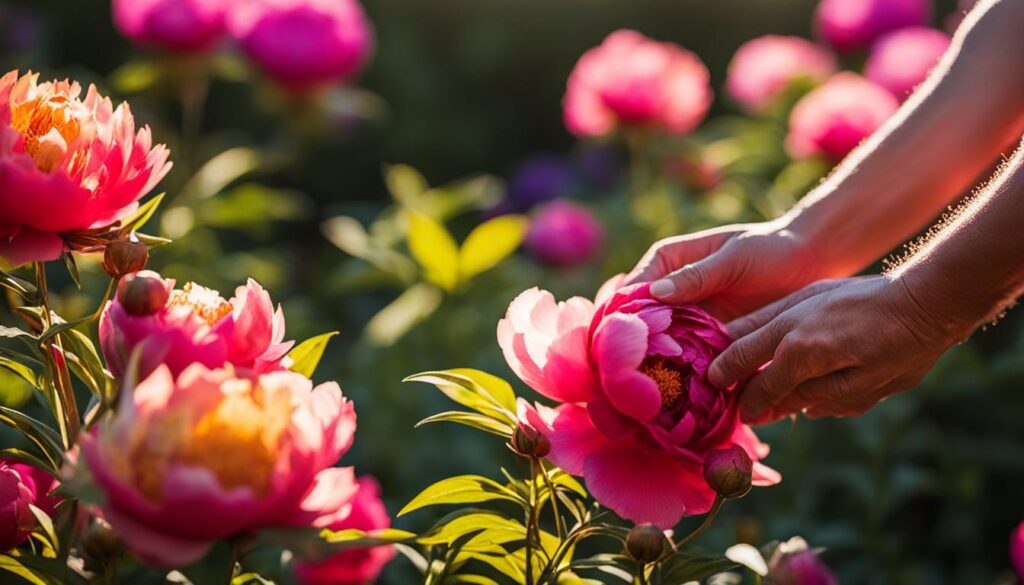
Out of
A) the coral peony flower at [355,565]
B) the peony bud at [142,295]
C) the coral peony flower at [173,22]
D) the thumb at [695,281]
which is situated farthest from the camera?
the coral peony flower at [173,22]

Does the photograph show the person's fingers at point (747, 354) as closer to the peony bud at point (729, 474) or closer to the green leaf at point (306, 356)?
the peony bud at point (729, 474)

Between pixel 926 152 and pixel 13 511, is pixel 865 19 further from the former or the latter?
pixel 13 511

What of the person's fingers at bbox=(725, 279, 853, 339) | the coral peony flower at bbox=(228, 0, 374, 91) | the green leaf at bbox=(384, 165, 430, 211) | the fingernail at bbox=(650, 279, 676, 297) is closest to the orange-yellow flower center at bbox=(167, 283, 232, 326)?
the fingernail at bbox=(650, 279, 676, 297)

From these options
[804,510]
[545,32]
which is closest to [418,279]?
[804,510]

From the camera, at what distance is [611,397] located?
0.81 meters

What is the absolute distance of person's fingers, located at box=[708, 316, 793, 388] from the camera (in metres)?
0.86

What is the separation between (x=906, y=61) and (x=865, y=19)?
0.36 m

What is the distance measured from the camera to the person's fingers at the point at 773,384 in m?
0.91

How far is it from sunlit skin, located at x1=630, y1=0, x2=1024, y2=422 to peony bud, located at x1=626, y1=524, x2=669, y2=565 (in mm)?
170

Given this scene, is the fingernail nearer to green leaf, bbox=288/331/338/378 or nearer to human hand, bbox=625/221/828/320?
human hand, bbox=625/221/828/320

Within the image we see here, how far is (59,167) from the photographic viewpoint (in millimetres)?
720

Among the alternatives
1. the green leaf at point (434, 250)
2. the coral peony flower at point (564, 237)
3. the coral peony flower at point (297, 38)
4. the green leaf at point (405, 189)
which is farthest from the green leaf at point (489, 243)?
the coral peony flower at point (297, 38)

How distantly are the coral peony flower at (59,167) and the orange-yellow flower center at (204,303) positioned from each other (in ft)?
0.25

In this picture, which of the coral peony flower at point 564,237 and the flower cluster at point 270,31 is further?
the coral peony flower at point 564,237
